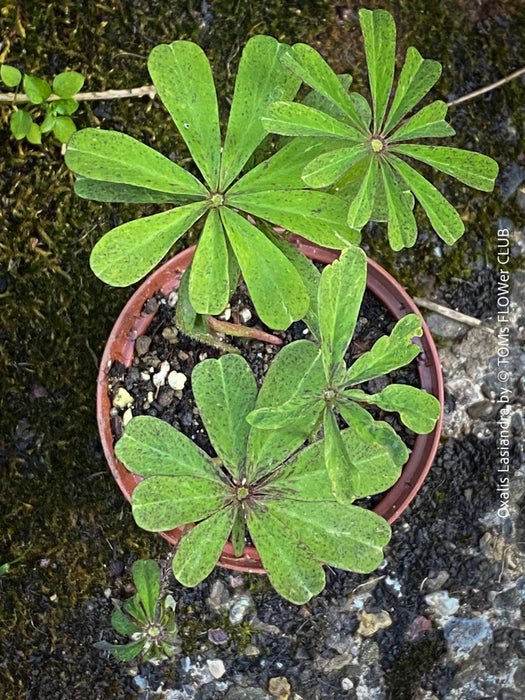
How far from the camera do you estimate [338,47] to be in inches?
61.7

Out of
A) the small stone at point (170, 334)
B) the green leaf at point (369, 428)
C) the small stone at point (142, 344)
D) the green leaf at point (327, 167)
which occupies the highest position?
the green leaf at point (327, 167)

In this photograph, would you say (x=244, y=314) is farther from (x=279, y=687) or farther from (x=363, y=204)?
(x=279, y=687)

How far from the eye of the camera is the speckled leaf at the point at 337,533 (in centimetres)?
109

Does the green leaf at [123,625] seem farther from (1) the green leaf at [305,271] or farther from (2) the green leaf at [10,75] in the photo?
(2) the green leaf at [10,75]

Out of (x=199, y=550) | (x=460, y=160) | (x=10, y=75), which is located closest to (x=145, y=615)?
(x=199, y=550)

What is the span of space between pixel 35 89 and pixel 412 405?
0.99m

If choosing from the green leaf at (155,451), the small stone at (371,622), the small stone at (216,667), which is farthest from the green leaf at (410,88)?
the small stone at (216,667)

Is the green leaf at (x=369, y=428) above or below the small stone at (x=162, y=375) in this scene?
above

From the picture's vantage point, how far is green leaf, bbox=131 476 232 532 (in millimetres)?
1077

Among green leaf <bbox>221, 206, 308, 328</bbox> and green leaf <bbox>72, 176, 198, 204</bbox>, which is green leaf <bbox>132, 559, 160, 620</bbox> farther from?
green leaf <bbox>72, 176, 198, 204</bbox>

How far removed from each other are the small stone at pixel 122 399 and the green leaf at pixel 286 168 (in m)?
0.59

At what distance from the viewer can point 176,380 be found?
144 cm

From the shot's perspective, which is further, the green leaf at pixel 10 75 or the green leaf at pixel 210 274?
the green leaf at pixel 10 75

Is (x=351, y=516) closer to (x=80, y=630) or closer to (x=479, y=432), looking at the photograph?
(x=479, y=432)
